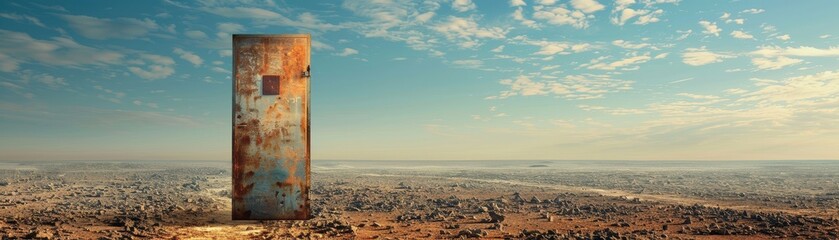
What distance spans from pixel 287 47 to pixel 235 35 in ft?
2.98

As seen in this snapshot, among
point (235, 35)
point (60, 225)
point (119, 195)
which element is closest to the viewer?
point (235, 35)

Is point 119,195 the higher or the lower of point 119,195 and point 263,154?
the lower

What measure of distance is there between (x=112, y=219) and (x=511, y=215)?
8810mm

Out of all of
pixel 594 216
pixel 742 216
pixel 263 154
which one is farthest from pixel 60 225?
pixel 742 216

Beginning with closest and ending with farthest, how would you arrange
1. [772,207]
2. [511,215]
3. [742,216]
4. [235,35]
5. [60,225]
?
[235,35], [60,225], [742,216], [511,215], [772,207]

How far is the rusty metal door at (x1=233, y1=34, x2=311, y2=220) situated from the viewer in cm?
911

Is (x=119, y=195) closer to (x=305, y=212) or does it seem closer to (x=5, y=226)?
(x=5, y=226)

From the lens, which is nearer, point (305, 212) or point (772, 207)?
point (305, 212)

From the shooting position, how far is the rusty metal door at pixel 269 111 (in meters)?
9.11

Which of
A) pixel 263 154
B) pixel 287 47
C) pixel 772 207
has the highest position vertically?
pixel 287 47

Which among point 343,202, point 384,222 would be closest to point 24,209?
point 343,202

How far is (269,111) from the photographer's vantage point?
30.1 feet

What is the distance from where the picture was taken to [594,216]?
13.0 meters

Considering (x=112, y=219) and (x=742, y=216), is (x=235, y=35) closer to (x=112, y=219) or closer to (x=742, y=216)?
(x=112, y=219)
